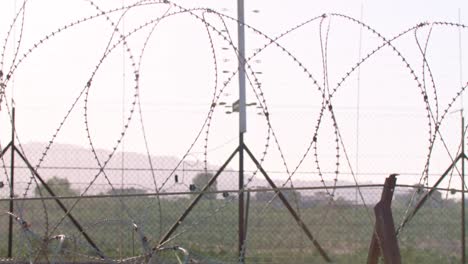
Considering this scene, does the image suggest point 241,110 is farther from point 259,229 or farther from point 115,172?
point 259,229

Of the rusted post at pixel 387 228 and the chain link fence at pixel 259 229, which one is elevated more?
the rusted post at pixel 387 228

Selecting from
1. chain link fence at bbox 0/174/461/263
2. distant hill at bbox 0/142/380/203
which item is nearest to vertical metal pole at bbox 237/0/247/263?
chain link fence at bbox 0/174/461/263

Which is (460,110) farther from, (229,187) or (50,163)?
(50,163)

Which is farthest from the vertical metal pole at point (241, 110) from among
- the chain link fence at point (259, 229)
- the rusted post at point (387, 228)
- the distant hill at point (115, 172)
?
the rusted post at point (387, 228)

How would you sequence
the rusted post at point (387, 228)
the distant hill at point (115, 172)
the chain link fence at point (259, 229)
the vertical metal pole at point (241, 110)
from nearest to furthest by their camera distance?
the rusted post at point (387, 228) < the vertical metal pole at point (241, 110) < the chain link fence at point (259, 229) < the distant hill at point (115, 172)

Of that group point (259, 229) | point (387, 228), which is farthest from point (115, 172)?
point (387, 228)

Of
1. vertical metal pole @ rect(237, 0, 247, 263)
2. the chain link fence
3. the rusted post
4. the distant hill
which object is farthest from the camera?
the distant hill

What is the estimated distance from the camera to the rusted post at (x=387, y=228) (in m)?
7.12

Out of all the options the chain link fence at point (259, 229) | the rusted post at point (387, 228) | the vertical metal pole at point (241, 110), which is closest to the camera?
the rusted post at point (387, 228)

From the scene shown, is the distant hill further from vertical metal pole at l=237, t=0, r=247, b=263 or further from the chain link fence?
vertical metal pole at l=237, t=0, r=247, b=263

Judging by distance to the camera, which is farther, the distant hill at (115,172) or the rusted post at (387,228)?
the distant hill at (115,172)

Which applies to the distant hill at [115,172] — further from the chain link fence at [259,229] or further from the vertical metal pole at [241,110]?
the vertical metal pole at [241,110]

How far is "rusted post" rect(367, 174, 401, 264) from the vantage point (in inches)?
280

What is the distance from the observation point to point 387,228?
713cm
